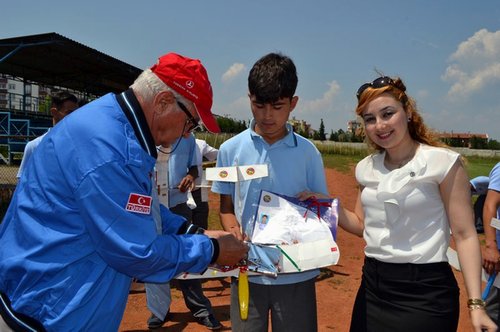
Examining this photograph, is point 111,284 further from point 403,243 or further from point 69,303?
point 403,243

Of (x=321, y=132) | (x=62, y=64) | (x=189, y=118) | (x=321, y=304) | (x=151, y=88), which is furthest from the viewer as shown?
(x=321, y=132)

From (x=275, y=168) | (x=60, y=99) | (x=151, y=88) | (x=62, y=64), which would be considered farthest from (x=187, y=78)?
(x=62, y=64)

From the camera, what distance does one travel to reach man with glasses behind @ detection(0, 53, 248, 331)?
173 cm

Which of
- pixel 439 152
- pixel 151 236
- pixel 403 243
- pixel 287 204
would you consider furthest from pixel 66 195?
pixel 439 152

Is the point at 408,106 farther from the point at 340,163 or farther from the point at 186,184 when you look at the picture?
the point at 340,163

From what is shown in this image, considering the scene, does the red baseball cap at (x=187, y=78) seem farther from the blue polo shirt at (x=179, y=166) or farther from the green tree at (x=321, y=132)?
the green tree at (x=321, y=132)

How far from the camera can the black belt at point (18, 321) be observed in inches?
70.2

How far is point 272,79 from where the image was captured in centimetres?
267

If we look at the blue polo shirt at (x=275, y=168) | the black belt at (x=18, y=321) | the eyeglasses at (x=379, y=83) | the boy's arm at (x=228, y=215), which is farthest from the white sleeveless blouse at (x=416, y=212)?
the black belt at (x=18, y=321)

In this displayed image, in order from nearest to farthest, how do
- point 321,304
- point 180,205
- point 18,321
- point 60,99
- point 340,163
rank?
point 18,321
point 60,99
point 180,205
point 321,304
point 340,163

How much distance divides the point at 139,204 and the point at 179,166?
3.78 meters

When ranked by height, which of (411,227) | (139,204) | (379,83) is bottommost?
(411,227)

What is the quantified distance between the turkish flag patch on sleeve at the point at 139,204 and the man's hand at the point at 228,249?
505mm

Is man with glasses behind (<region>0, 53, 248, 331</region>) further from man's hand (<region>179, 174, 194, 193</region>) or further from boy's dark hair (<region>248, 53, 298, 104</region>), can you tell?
man's hand (<region>179, 174, 194, 193</region>)
